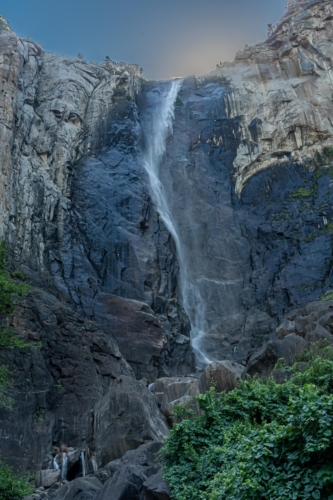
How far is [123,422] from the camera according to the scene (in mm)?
18656

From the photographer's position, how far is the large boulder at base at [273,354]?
2020cm

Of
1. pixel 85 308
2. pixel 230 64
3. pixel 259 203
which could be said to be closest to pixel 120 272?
pixel 85 308

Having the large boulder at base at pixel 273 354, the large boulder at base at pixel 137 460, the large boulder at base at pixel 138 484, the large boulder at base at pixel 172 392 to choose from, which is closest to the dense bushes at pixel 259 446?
the large boulder at base at pixel 138 484

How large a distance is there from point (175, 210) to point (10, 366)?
25.3 meters

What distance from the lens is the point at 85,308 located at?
30.7 metres

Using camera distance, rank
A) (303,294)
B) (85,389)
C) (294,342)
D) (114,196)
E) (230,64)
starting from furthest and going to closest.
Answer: (230,64) < (114,196) < (303,294) < (85,389) < (294,342)

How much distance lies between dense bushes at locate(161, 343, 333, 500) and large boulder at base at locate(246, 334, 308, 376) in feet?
21.0

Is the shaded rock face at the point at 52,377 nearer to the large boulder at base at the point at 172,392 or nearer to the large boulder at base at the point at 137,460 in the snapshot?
the large boulder at base at the point at 172,392

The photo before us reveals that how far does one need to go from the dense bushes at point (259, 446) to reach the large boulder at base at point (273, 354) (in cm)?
639

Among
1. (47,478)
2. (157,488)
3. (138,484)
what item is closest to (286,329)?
(47,478)

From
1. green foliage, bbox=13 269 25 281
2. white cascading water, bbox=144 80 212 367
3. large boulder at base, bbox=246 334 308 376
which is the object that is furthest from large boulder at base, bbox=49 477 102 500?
white cascading water, bbox=144 80 212 367

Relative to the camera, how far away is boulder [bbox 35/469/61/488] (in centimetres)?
1788

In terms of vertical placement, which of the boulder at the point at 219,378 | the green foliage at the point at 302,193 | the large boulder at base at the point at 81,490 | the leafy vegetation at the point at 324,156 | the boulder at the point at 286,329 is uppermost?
the leafy vegetation at the point at 324,156

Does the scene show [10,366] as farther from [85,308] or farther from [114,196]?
[114,196]
